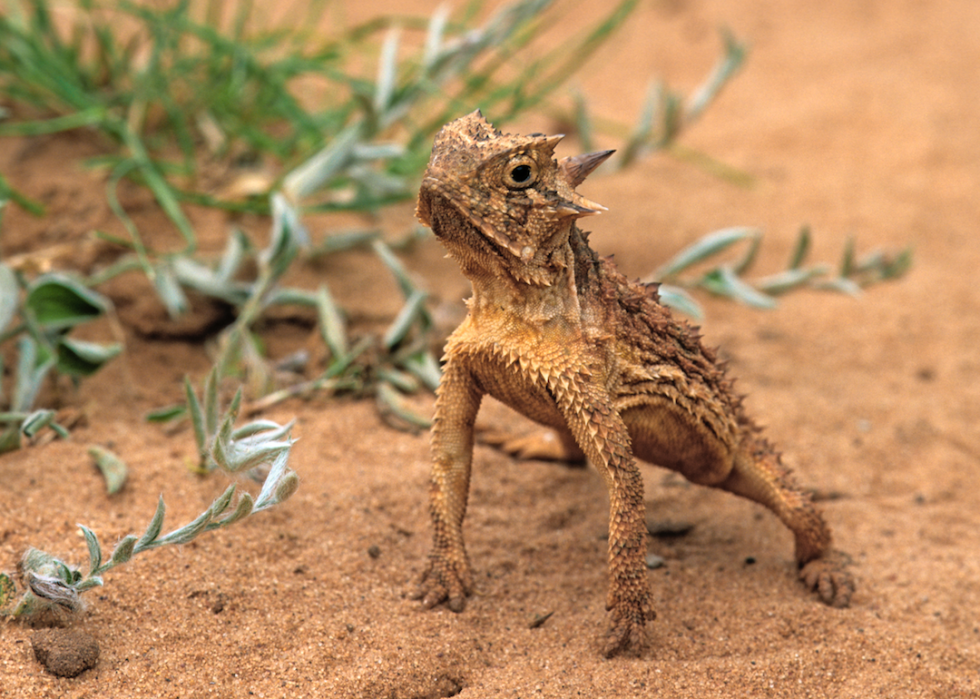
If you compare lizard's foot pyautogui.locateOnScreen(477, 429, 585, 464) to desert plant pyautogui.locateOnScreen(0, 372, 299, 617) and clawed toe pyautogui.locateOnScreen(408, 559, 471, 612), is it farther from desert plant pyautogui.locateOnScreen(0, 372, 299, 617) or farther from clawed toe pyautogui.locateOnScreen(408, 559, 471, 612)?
desert plant pyautogui.locateOnScreen(0, 372, 299, 617)

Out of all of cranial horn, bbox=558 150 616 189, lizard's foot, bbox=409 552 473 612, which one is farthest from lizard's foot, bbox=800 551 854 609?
Result: cranial horn, bbox=558 150 616 189

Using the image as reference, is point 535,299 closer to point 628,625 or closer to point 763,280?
point 628,625

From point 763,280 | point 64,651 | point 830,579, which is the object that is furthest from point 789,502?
point 64,651

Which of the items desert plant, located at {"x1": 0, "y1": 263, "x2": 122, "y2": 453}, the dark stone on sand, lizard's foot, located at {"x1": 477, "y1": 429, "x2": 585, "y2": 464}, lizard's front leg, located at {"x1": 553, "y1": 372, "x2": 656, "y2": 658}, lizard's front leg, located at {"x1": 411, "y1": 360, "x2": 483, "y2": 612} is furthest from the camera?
lizard's foot, located at {"x1": 477, "y1": 429, "x2": 585, "y2": 464}

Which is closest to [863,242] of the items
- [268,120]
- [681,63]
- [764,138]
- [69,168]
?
[764,138]

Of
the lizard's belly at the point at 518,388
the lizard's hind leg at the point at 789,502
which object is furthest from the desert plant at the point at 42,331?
the lizard's hind leg at the point at 789,502

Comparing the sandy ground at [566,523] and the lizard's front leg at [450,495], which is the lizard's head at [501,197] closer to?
the lizard's front leg at [450,495]

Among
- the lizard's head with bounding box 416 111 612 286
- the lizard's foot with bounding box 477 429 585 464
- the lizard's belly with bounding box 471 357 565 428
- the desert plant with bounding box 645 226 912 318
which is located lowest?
the lizard's foot with bounding box 477 429 585 464
